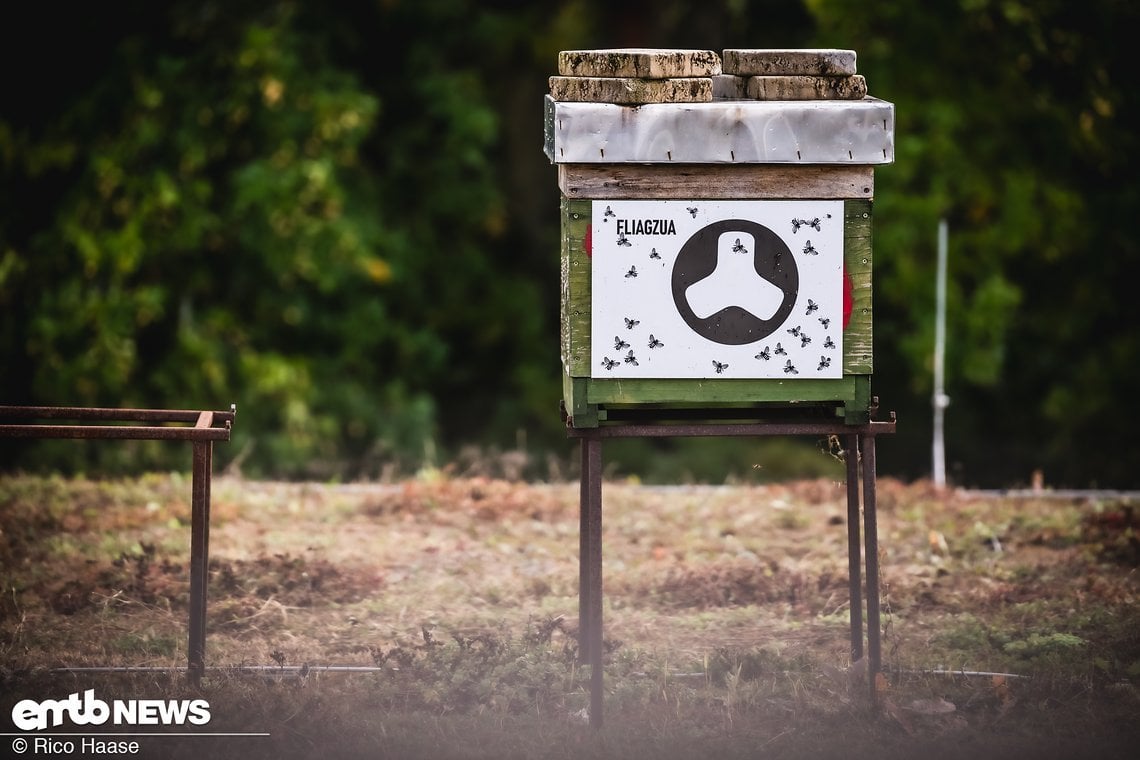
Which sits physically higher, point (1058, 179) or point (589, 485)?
point (1058, 179)

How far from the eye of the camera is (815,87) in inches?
199

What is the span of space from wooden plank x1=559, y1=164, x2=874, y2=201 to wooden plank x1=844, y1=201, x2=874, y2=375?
83mm

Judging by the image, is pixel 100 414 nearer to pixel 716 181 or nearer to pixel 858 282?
A: pixel 716 181

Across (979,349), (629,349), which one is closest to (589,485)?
(629,349)

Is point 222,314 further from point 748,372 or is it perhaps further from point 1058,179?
point 748,372

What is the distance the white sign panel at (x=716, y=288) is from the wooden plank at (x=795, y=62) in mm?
511

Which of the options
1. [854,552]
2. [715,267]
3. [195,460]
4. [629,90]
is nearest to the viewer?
[629,90]

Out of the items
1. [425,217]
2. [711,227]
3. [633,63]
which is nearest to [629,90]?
[633,63]

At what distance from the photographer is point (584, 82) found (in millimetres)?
4949

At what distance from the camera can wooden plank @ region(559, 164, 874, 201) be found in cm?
497

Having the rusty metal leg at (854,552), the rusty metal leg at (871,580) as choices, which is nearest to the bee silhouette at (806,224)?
the rusty metal leg at (871,580)

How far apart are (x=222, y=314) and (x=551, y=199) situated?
20.2 feet

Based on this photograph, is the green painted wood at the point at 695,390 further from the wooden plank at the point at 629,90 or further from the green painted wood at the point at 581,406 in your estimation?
the wooden plank at the point at 629,90

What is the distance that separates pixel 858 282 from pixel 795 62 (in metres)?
0.85
